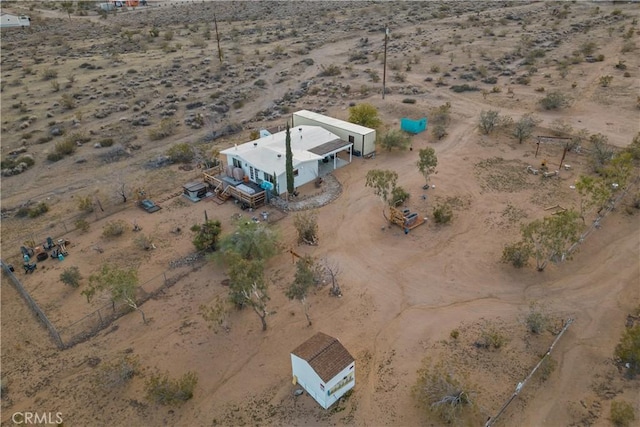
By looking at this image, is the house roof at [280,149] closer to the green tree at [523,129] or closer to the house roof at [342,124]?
the house roof at [342,124]

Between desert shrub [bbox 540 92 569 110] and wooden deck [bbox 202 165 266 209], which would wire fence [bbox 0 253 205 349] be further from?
desert shrub [bbox 540 92 569 110]

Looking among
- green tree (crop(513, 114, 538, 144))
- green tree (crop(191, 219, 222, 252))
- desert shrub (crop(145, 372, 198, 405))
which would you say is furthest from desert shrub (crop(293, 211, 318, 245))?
green tree (crop(513, 114, 538, 144))

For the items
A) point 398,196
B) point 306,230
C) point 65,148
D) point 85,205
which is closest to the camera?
point 306,230

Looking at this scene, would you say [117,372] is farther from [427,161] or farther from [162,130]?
[162,130]

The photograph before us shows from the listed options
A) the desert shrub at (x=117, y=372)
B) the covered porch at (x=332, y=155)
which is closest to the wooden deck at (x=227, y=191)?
the covered porch at (x=332, y=155)

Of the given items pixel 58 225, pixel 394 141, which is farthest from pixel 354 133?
pixel 58 225

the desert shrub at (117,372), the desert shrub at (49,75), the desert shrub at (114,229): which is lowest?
the desert shrub at (117,372)
